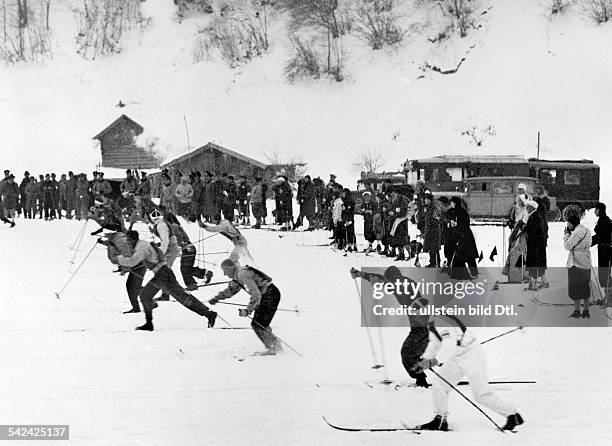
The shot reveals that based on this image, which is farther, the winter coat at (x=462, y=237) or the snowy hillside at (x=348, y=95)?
the snowy hillside at (x=348, y=95)

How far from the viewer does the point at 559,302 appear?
8.45 metres

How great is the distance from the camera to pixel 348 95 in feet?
→ 132

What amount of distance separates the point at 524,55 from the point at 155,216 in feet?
109

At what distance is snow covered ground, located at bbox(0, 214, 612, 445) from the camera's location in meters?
4.87

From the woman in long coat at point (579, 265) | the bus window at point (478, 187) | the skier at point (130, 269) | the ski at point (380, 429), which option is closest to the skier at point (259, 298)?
the skier at point (130, 269)

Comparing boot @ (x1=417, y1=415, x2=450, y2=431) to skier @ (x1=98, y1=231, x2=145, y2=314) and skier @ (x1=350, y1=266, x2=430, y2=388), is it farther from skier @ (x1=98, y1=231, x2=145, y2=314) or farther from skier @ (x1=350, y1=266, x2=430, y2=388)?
skier @ (x1=98, y1=231, x2=145, y2=314)

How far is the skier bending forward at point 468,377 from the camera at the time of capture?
4.79 m

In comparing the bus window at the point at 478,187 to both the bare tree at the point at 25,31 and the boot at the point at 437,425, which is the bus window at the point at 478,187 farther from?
the bare tree at the point at 25,31

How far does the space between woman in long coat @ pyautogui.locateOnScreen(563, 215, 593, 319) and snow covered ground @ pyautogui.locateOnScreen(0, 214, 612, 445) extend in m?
0.25

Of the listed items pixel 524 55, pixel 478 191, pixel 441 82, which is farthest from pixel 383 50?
pixel 478 191

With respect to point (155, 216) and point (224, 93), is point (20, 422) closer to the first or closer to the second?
point (155, 216)

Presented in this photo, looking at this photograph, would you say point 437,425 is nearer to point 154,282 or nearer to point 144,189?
point 154,282

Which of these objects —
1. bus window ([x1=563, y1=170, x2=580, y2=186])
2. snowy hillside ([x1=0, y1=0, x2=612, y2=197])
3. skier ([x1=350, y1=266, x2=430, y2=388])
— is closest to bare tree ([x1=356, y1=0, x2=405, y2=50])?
snowy hillside ([x1=0, y1=0, x2=612, y2=197])

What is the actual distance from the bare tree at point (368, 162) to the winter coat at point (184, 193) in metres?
18.4
